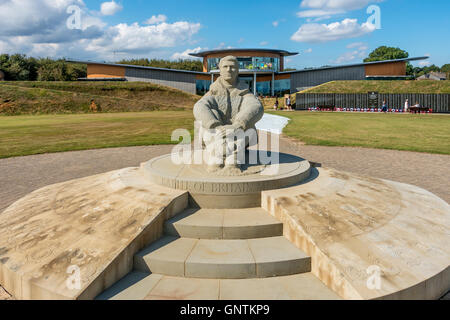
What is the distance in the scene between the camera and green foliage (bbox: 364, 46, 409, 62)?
87.2 metres

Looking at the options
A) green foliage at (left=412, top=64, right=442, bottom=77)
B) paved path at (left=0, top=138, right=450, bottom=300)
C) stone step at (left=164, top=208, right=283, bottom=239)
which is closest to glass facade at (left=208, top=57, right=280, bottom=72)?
paved path at (left=0, top=138, right=450, bottom=300)

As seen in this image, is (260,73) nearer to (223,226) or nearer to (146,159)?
(146,159)

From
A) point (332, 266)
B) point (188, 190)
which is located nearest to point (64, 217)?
point (188, 190)

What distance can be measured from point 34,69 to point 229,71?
69654 mm

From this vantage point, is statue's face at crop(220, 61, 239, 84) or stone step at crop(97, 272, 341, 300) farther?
statue's face at crop(220, 61, 239, 84)

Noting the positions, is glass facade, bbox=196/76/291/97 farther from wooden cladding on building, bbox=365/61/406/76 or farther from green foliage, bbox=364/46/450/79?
green foliage, bbox=364/46/450/79

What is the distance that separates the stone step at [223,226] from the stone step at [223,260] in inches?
7.4

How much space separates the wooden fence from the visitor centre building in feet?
35.7

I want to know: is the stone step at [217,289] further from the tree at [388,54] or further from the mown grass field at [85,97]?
the tree at [388,54]

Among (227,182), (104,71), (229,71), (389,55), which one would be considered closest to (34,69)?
(104,71)

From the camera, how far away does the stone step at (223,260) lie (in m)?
3.77

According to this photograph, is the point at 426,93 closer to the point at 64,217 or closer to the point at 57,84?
the point at 64,217

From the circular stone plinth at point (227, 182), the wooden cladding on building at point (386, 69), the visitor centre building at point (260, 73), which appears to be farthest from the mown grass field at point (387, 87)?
the circular stone plinth at point (227, 182)
